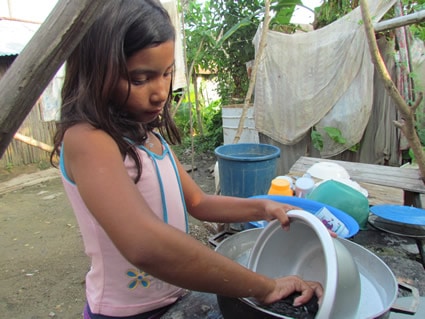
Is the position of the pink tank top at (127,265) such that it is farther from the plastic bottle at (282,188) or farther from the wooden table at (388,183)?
the wooden table at (388,183)

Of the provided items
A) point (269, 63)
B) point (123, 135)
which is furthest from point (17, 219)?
point (123, 135)

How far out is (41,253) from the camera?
3812mm

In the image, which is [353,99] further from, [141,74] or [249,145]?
[141,74]

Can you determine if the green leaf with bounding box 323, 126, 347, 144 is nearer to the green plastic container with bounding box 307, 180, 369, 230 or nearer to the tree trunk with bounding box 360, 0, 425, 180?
the tree trunk with bounding box 360, 0, 425, 180

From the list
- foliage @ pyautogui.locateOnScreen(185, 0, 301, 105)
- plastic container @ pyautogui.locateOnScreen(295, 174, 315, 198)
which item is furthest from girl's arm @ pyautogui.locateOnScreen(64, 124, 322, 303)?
foliage @ pyautogui.locateOnScreen(185, 0, 301, 105)

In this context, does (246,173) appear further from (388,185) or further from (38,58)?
(38,58)

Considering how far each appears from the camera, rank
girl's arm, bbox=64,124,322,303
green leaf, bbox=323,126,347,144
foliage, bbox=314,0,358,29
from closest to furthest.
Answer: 1. girl's arm, bbox=64,124,322,303
2. green leaf, bbox=323,126,347,144
3. foliage, bbox=314,0,358,29

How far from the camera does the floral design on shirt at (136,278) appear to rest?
880mm

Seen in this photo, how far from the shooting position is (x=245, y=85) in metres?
7.47

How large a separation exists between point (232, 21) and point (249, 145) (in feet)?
12.6

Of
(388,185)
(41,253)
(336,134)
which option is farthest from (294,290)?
(336,134)

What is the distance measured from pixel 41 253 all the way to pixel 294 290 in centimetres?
381

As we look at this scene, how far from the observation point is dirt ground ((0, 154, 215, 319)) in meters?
2.93

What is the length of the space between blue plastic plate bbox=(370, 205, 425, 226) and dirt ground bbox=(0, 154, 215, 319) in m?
2.35
